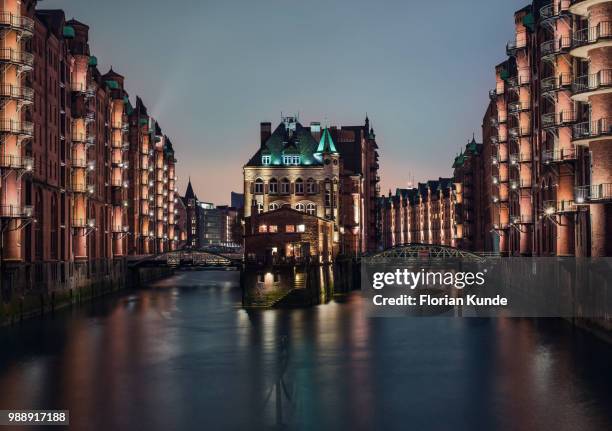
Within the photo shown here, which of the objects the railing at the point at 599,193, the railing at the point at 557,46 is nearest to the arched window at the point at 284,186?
the railing at the point at 557,46

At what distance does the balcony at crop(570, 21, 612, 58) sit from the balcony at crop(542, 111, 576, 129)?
9.98m

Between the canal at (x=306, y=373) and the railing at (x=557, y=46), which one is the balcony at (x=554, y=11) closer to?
the railing at (x=557, y=46)

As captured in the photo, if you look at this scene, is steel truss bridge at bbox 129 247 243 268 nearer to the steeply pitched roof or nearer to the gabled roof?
the steeply pitched roof

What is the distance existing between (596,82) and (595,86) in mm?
258

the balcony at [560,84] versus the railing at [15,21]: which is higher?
the railing at [15,21]

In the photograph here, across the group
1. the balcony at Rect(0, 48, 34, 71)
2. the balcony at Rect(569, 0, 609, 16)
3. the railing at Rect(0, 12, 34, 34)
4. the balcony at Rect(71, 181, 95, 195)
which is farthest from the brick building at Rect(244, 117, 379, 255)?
the balcony at Rect(569, 0, 609, 16)

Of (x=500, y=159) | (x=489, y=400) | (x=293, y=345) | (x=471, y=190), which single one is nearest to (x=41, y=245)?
(x=293, y=345)

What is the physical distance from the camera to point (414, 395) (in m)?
45.9

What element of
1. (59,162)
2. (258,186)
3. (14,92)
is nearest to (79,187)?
(59,162)

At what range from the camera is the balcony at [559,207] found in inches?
2645

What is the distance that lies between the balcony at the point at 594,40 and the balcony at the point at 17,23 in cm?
3948

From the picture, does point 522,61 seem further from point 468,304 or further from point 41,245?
point 41,245

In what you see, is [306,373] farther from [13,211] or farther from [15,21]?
[15,21]

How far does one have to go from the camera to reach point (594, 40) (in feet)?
183
